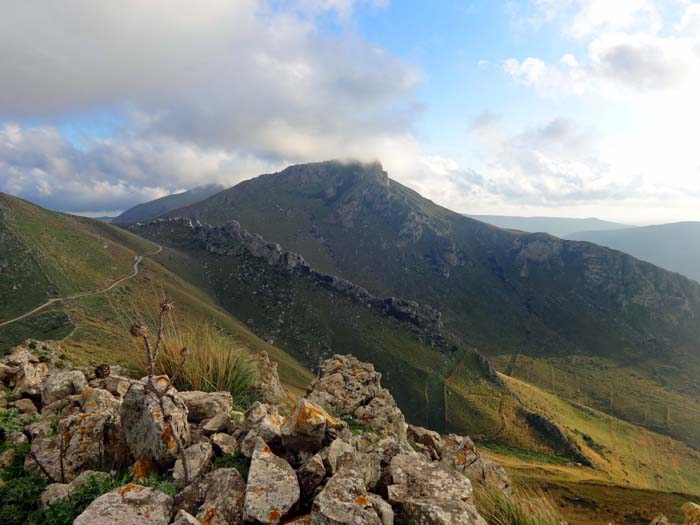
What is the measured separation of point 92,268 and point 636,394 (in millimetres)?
169771

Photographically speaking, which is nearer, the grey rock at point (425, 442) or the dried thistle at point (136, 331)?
the dried thistle at point (136, 331)

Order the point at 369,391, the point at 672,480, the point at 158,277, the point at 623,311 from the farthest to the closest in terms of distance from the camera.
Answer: the point at 623,311 → the point at 158,277 → the point at 672,480 → the point at 369,391

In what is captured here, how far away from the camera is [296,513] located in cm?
420

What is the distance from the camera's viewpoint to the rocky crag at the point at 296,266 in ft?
383

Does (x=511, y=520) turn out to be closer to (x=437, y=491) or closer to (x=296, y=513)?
(x=437, y=491)

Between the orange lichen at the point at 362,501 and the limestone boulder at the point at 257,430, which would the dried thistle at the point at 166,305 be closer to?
the limestone boulder at the point at 257,430

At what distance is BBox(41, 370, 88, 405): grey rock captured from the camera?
23.7 ft

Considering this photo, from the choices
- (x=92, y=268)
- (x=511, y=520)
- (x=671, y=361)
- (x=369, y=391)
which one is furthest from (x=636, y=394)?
(x=92, y=268)

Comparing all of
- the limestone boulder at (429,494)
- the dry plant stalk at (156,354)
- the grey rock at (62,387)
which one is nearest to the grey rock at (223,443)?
the dry plant stalk at (156,354)

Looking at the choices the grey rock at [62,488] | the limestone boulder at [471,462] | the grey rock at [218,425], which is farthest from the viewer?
the limestone boulder at [471,462]

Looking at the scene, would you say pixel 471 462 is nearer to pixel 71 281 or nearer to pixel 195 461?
pixel 195 461

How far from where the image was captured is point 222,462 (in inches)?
199

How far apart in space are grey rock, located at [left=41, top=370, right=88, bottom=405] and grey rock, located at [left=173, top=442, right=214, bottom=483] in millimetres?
3909

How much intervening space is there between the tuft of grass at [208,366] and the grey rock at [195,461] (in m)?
2.86
